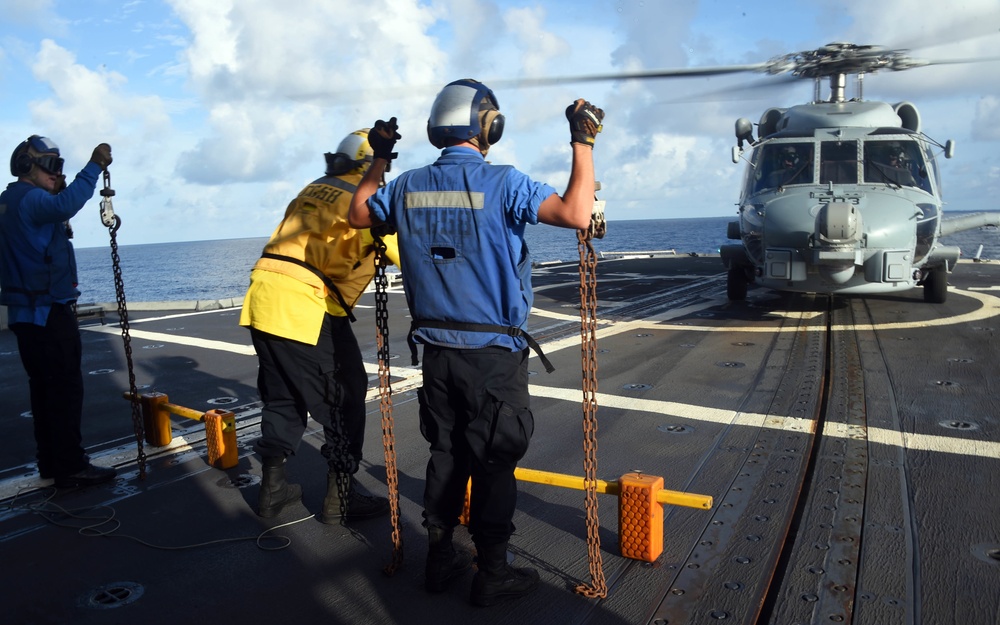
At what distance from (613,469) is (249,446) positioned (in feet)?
8.67

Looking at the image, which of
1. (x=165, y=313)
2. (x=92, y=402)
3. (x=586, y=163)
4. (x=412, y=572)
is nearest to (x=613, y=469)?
(x=412, y=572)

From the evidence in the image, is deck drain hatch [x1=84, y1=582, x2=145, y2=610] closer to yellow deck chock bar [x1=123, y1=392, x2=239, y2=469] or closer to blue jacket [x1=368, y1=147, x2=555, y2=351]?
yellow deck chock bar [x1=123, y1=392, x2=239, y2=469]

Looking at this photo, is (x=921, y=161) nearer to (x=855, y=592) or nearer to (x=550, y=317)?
(x=550, y=317)

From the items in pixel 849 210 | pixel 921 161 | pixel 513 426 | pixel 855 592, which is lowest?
pixel 855 592

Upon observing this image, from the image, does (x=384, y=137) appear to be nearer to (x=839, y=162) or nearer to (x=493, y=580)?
(x=493, y=580)

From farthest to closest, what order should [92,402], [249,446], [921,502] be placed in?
A: [92,402], [249,446], [921,502]

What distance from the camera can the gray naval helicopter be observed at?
28.4ft

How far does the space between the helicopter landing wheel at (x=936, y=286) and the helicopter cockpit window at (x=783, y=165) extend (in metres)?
2.59

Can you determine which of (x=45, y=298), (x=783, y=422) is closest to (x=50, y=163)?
(x=45, y=298)

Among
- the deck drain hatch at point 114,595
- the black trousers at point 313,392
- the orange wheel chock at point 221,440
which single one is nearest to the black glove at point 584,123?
the black trousers at point 313,392

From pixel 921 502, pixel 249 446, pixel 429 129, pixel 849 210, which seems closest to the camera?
pixel 429 129

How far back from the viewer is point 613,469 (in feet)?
14.6

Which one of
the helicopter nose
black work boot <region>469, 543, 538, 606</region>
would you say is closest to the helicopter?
the helicopter nose

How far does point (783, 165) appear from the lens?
10.5m
